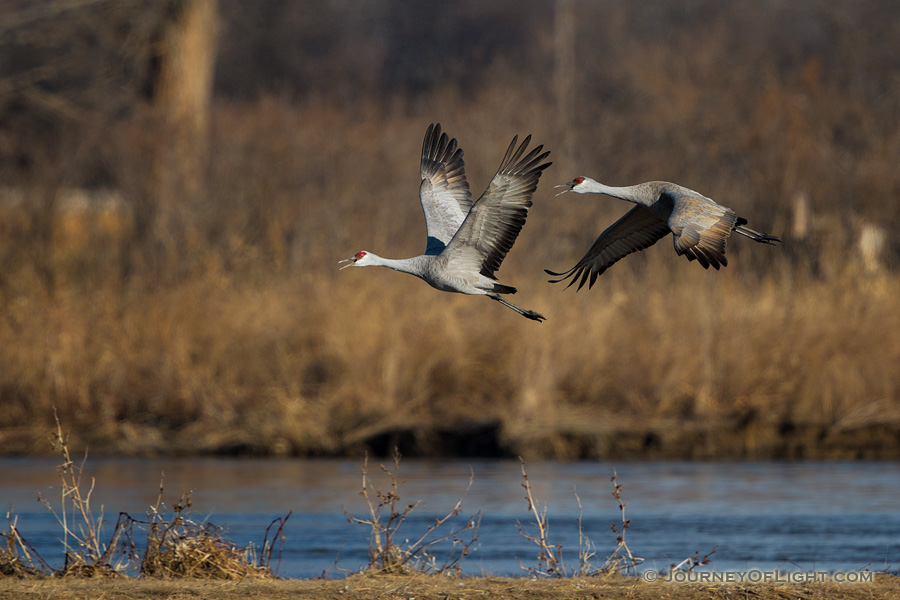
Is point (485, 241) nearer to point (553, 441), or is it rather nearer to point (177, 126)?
point (553, 441)

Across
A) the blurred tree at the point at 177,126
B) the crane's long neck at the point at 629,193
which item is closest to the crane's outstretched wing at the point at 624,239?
the crane's long neck at the point at 629,193

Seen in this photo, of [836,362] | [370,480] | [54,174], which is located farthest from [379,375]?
[54,174]

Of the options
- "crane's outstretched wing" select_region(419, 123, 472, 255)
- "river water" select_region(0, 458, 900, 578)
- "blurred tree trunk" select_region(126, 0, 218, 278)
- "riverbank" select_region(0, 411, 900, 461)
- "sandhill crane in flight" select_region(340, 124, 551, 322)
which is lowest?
"river water" select_region(0, 458, 900, 578)

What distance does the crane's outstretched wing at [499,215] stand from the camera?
29.7ft

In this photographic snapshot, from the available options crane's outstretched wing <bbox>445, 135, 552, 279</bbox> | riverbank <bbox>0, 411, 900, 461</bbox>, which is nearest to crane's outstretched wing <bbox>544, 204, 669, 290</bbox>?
crane's outstretched wing <bbox>445, 135, 552, 279</bbox>

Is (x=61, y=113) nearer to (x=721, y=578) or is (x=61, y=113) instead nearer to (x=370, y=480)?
(x=370, y=480)

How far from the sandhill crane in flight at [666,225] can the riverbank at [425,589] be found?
1813mm

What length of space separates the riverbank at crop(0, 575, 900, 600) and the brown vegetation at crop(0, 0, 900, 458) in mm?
9464

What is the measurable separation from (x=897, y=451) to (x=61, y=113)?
16.1 m

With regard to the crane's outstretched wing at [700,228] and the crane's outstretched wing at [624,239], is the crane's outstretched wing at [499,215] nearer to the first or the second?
the crane's outstretched wing at [624,239]

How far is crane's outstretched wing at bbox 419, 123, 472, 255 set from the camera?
1040cm

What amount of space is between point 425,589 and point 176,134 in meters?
17.6

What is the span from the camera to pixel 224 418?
19.0 meters

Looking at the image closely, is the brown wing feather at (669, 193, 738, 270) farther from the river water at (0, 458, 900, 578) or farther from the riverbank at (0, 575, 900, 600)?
the river water at (0, 458, 900, 578)
